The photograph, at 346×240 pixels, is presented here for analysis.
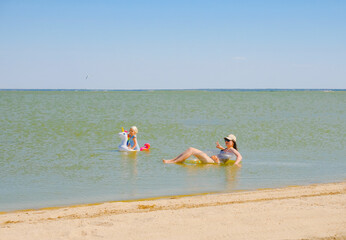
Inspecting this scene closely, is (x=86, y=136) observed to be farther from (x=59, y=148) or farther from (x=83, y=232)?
(x=83, y=232)

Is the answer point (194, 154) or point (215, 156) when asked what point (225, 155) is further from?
point (194, 154)

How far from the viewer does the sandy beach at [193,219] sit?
6309 mm

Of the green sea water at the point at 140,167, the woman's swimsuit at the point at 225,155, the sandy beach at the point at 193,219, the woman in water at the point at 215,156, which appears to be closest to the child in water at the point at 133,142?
the green sea water at the point at 140,167

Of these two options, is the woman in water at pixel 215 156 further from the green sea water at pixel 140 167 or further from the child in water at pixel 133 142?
the child in water at pixel 133 142

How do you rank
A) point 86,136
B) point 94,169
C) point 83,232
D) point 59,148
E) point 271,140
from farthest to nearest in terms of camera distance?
point 86,136
point 271,140
point 59,148
point 94,169
point 83,232

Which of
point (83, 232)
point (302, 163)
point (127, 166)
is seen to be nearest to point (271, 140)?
point (302, 163)

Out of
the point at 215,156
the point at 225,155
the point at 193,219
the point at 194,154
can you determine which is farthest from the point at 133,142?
the point at 193,219

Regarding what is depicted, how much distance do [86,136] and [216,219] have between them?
15275mm

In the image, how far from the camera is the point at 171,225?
6.72 meters

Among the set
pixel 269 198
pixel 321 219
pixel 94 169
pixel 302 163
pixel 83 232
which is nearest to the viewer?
pixel 83 232

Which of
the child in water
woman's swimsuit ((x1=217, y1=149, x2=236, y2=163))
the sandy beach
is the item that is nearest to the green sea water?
woman's swimsuit ((x1=217, y1=149, x2=236, y2=163))

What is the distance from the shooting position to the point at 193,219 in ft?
23.1

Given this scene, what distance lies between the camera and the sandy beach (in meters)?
6.31

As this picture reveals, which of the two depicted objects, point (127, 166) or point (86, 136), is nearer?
point (127, 166)
